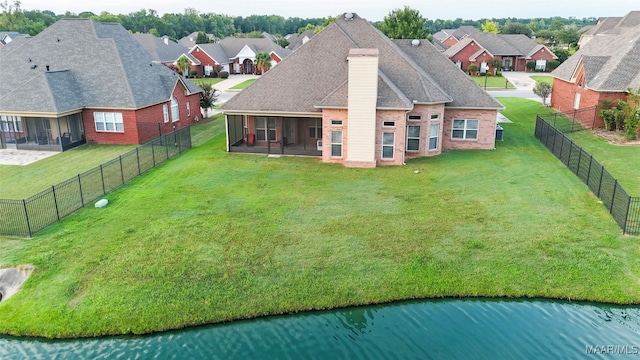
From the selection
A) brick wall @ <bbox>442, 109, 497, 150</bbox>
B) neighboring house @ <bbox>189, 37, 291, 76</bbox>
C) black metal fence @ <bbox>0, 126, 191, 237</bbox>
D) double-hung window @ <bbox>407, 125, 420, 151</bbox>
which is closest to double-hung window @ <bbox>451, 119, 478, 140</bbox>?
brick wall @ <bbox>442, 109, 497, 150</bbox>

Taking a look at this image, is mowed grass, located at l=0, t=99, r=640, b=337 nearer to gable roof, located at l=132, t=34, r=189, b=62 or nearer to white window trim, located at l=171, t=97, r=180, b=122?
white window trim, located at l=171, t=97, r=180, b=122

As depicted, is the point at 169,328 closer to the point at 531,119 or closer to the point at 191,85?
the point at 191,85

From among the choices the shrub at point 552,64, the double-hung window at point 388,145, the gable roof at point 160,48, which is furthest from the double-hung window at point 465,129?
the shrub at point 552,64

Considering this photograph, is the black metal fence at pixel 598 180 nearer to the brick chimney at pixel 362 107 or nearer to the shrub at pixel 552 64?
the brick chimney at pixel 362 107

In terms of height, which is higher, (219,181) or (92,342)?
(219,181)

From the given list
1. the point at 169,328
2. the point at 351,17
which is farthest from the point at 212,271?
the point at 351,17
